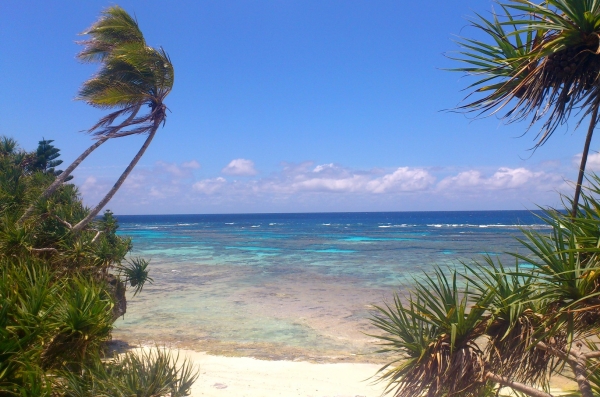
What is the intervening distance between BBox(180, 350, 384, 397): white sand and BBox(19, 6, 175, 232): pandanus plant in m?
4.29

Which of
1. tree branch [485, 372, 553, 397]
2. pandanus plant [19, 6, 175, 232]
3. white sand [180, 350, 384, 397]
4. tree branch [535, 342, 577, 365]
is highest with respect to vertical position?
pandanus plant [19, 6, 175, 232]

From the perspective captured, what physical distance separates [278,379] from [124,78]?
7.26 metres

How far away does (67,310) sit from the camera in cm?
455

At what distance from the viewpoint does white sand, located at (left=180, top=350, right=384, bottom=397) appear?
774 centimetres

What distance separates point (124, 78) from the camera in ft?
33.3

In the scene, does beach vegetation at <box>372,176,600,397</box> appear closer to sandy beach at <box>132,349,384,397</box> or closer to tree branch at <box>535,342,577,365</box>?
tree branch at <box>535,342,577,365</box>

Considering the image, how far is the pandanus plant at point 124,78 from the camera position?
9852mm

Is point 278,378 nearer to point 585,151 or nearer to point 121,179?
point 121,179

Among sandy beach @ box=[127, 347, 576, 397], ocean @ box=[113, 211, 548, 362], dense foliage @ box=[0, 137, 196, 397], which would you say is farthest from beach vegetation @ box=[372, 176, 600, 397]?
sandy beach @ box=[127, 347, 576, 397]

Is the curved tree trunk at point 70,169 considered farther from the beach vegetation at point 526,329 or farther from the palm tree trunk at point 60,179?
the beach vegetation at point 526,329

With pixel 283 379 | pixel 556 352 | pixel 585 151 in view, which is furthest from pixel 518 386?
pixel 283 379

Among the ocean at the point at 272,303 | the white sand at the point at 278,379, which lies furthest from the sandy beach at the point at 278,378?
the ocean at the point at 272,303

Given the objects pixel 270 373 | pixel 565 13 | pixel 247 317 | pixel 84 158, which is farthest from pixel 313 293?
pixel 565 13

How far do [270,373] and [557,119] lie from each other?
278 inches
